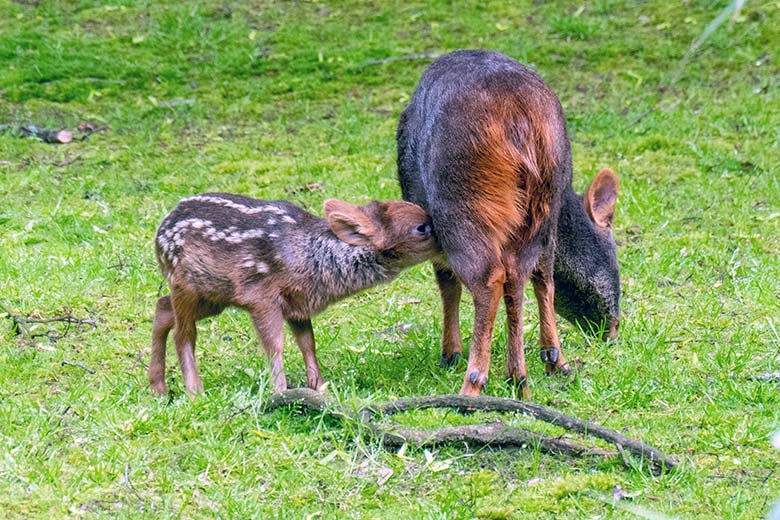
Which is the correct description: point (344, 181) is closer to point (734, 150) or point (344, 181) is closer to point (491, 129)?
point (734, 150)

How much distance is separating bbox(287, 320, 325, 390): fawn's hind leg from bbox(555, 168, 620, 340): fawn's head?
161 centimetres

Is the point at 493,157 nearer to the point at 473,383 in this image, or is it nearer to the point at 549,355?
the point at 473,383

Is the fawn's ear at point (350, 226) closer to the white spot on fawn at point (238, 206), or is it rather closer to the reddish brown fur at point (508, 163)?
the white spot on fawn at point (238, 206)

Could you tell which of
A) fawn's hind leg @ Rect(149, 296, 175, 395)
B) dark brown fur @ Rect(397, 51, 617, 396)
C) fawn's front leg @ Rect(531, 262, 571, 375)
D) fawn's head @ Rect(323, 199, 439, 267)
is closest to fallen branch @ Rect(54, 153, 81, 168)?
fawn's hind leg @ Rect(149, 296, 175, 395)

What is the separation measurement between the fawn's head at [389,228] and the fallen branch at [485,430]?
3.41 ft

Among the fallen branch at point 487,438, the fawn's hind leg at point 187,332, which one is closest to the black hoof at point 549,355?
the fallen branch at point 487,438

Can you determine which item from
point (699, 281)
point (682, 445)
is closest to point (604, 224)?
point (699, 281)

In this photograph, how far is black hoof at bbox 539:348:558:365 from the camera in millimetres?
6230

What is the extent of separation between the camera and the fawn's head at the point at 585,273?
6820 mm

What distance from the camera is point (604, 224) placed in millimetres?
7125

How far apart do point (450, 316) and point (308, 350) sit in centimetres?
89

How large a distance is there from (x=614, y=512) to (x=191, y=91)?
8.41m

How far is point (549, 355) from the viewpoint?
6238mm

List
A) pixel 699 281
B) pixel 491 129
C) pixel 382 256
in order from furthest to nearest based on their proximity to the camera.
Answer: pixel 699 281, pixel 382 256, pixel 491 129
